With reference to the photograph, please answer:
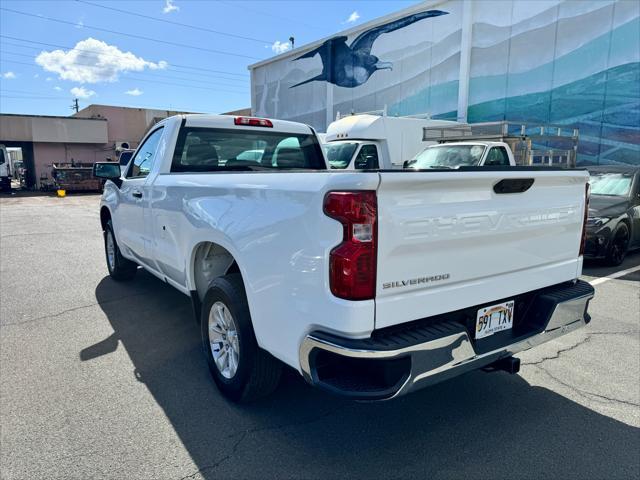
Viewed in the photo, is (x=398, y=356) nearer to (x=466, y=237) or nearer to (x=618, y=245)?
(x=466, y=237)

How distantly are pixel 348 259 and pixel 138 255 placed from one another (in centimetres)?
369

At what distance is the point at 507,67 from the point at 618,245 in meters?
12.5

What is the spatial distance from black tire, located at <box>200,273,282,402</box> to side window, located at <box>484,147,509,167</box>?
348 inches

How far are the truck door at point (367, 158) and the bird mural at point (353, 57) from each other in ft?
35.6

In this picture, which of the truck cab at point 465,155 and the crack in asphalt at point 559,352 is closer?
the crack in asphalt at point 559,352

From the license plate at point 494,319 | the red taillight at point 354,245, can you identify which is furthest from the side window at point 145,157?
the license plate at point 494,319

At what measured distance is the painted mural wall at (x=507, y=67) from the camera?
1517 centimetres

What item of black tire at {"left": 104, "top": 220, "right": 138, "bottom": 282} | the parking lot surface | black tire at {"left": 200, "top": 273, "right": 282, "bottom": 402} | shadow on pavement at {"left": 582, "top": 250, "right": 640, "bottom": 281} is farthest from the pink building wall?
black tire at {"left": 200, "top": 273, "right": 282, "bottom": 402}

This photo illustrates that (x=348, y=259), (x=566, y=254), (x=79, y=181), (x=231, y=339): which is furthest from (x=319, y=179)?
(x=79, y=181)

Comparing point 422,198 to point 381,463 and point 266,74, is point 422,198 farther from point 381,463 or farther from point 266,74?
point 266,74

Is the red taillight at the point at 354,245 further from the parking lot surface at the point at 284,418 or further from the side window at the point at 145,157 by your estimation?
the side window at the point at 145,157

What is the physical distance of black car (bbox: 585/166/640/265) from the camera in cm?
734

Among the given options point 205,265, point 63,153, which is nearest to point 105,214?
point 205,265

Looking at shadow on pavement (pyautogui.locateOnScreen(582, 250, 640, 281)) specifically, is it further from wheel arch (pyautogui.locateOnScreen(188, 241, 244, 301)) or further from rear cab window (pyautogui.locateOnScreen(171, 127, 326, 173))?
wheel arch (pyautogui.locateOnScreen(188, 241, 244, 301))
